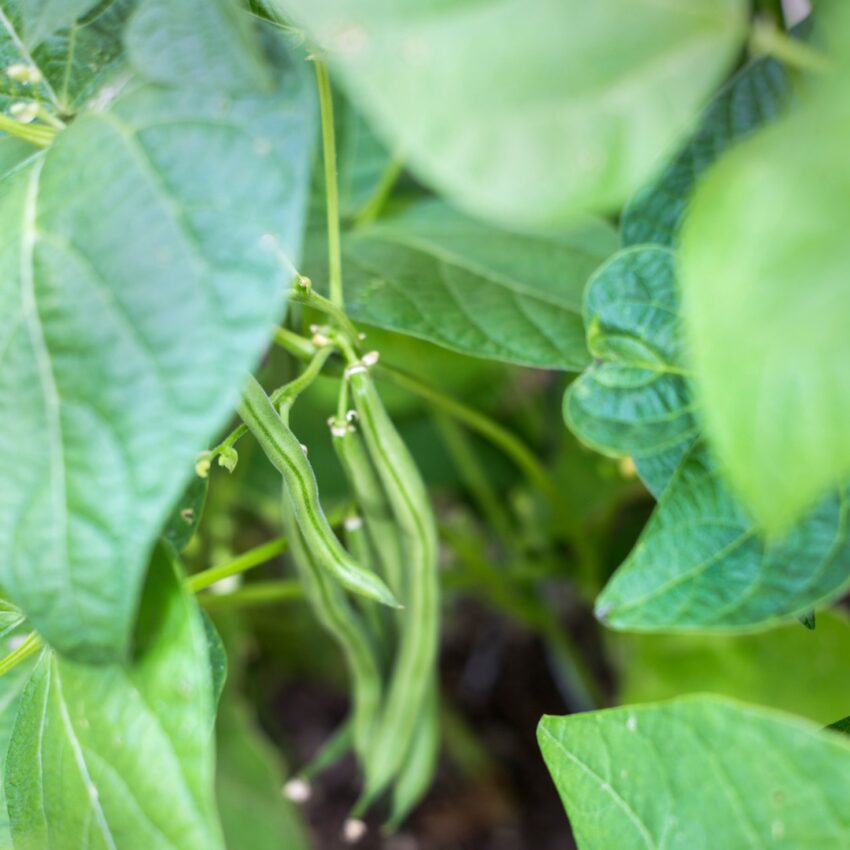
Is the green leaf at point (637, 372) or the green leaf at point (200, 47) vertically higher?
the green leaf at point (200, 47)

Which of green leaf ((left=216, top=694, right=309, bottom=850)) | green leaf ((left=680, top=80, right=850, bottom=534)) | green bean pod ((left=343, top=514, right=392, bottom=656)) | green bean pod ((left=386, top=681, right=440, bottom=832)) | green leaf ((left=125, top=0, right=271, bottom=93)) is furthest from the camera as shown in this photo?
green leaf ((left=216, top=694, right=309, bottom=850))

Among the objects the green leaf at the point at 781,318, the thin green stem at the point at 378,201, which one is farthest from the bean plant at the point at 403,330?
the thin green stem at the point at 378,201

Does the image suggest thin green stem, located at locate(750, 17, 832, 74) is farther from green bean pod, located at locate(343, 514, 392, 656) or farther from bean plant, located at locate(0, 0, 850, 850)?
green bean pod, located at locate(343, 514, 392, 656)

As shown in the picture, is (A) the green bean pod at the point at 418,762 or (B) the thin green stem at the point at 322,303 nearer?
(B) the thin green stem at the point at 322,303

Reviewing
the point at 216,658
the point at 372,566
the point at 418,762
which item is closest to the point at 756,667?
the point at 418,762

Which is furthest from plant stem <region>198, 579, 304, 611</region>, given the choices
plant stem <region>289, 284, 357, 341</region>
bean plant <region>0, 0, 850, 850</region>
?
plant stem <region>289, 284, 357, 341</region>

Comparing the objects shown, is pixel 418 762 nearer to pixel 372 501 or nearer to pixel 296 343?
pixel 372 501

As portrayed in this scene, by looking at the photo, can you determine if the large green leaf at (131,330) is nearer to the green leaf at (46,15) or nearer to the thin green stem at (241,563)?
the green leaf at (46,15)
